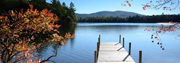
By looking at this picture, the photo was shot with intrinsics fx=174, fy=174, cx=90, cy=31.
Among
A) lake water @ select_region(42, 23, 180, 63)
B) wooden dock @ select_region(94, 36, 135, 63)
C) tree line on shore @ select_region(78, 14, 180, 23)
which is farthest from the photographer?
tree line on shore @ select_region(78, 14, 180, 23)

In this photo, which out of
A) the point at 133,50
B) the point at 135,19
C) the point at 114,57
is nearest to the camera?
the point at 114,57

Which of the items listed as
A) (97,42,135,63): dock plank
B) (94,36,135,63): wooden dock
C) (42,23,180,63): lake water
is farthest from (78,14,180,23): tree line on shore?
(97,42,135,63): dock plank

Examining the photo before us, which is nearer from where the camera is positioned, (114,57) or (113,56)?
(114,57)

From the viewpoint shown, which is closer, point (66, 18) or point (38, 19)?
point (38, 19)

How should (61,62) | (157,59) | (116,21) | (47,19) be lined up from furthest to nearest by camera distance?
(116,21), (157,59), (61,62), (47,19)

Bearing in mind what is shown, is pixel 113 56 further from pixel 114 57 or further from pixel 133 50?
pixel 133 50

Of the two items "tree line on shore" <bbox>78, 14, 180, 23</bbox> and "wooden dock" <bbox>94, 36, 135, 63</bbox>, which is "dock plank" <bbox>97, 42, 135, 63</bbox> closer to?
"wooden dock" <bbox>94, 36, 135, 63</bbox>

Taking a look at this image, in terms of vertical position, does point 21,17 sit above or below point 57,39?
above

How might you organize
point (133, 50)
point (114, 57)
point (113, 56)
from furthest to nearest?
point (133, 50) → point (113, 56) → point (114, 57)

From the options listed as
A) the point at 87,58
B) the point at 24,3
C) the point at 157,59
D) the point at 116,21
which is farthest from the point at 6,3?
the point at 116,21

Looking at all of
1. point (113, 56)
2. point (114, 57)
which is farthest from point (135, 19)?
point (114, 57)

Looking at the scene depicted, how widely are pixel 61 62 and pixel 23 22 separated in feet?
30.3

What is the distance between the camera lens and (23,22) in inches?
161

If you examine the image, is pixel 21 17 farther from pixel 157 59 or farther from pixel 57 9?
pixel 57 9
